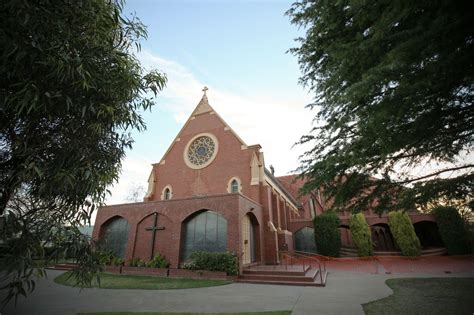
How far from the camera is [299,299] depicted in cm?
754

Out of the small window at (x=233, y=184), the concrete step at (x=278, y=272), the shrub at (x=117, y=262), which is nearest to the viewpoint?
the concrete step at (x=278, y=272)

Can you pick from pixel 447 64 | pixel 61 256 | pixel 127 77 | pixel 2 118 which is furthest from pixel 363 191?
pixel 2 118

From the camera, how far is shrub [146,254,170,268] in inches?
540

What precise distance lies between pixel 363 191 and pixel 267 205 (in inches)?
461

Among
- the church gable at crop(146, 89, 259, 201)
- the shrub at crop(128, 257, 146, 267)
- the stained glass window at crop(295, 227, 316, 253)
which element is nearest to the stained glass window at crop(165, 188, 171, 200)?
the church gable at crop(146, 89, 259, 201)

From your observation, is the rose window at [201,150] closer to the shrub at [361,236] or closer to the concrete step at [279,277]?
the concrete step at [279,277]

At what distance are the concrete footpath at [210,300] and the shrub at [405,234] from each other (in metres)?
12.2

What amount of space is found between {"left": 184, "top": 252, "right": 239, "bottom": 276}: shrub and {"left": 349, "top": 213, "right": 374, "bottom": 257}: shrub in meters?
12.5

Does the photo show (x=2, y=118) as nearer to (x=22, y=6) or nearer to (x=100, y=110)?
(x=100, y=110)

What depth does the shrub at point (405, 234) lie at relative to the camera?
1873 cm

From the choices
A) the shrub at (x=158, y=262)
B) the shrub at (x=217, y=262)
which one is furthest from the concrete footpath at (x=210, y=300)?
the shrub at (x=158, y=262)

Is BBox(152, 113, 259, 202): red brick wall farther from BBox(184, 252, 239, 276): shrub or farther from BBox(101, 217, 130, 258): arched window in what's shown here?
BBox(184, 252, 239, 276): shrub

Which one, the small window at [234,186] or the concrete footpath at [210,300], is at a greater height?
the small window at [234,186]

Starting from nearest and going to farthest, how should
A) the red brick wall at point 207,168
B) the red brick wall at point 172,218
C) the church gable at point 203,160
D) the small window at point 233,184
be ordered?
the red brick wall at point 172,218
the small window at point 233,184
the red brick wall at point 207,168
the church gable at point 203,160
